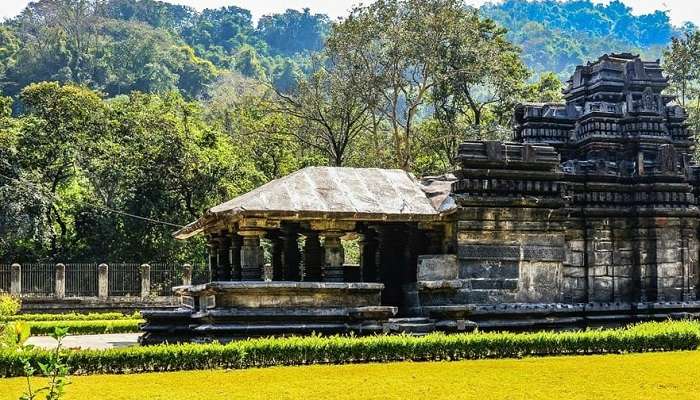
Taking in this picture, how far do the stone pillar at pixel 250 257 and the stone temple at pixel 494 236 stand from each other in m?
0.02

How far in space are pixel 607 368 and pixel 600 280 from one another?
5556 millimetres

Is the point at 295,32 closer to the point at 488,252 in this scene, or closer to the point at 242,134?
the point at 242,134

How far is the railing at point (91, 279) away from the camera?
30.0 m

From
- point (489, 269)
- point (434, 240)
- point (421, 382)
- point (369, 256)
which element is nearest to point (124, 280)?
point (369, 256)

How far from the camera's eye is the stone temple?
1406 cm

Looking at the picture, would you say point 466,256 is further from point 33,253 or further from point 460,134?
point 33,253

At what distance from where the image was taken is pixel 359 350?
12188mm

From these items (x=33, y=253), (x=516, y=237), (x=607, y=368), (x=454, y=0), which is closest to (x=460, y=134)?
(x=454, y=0)

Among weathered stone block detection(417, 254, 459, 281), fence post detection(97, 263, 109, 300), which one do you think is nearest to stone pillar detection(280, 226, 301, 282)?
weathered stone block detection(417, 254, 459, 281)

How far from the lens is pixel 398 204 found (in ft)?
49.7

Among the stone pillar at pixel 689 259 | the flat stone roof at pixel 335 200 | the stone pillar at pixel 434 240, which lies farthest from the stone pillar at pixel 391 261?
the stone pillar at pixel 689 259

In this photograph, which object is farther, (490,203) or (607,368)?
(490,203)

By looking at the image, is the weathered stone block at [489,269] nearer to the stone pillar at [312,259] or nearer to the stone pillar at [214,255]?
the stone pillar at [312,259]

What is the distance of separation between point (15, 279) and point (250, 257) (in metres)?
18.5
